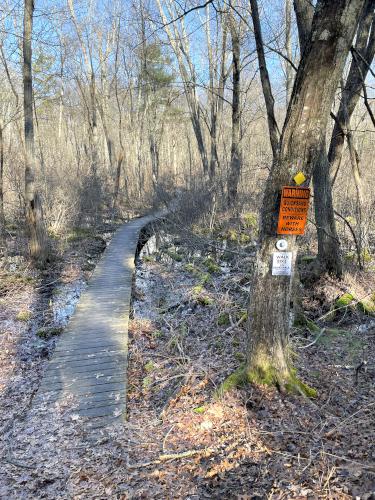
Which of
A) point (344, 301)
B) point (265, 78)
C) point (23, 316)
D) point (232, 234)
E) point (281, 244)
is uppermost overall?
point (265, 78)

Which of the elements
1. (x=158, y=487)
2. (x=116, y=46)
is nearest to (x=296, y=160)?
(x=158, y=487)

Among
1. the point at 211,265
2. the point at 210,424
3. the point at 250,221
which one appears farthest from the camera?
the point at 250,221

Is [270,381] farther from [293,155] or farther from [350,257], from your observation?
[350,257]

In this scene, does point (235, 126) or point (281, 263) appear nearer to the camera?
point (281, 263)

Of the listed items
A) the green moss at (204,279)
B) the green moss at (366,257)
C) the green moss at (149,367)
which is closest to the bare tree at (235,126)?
the green moss at (204,279)

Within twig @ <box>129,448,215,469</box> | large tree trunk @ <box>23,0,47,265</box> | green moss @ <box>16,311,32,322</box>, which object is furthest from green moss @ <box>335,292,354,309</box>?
large tree trunk @ <box>23,0,47,265</box>

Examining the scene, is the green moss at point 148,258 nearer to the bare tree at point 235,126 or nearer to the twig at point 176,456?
the bare tree at point 235,126

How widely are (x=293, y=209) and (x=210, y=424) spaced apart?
2108 millimetres

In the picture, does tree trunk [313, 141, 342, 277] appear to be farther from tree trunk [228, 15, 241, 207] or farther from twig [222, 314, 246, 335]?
tree trunk [228, 15, 241, 207]

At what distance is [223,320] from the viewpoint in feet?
20.4

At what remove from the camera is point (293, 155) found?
120 inches

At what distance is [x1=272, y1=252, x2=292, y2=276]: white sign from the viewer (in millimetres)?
3258

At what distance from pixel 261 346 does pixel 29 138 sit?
739 centimetres

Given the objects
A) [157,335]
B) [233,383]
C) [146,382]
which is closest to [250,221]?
[157,335]
